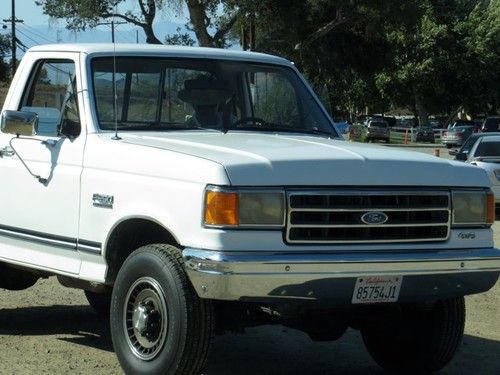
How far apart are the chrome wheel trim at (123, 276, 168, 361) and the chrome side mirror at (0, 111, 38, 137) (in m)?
1.45

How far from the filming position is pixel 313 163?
5512 mm

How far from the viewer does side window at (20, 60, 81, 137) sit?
6.77 m

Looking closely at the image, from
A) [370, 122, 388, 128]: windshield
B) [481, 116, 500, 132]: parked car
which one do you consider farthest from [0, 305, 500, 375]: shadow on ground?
[370, 122, 388, 128]: windshield

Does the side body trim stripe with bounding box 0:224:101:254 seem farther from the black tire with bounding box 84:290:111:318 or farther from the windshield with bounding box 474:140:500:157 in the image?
the windshield with bounding box 474:140:500:157

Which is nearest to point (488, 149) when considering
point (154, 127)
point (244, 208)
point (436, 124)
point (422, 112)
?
point (154, 127)

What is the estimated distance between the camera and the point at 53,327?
26.6ft

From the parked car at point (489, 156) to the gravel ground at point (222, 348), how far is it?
9817 millimetres

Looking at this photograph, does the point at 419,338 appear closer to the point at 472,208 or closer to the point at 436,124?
the point at 472,208

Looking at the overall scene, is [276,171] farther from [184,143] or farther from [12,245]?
[12,245]

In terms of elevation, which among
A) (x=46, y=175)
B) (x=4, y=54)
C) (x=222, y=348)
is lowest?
→ (x=222, y=348)

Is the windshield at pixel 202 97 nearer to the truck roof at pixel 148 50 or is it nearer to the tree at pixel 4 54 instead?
the truck roof at pixel 148 50

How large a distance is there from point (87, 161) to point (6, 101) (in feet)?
4.81

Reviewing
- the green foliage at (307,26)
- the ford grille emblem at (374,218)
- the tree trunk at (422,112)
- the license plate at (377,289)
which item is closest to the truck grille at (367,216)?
the ford grille emblem at (374,218)

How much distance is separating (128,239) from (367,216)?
1483mm
